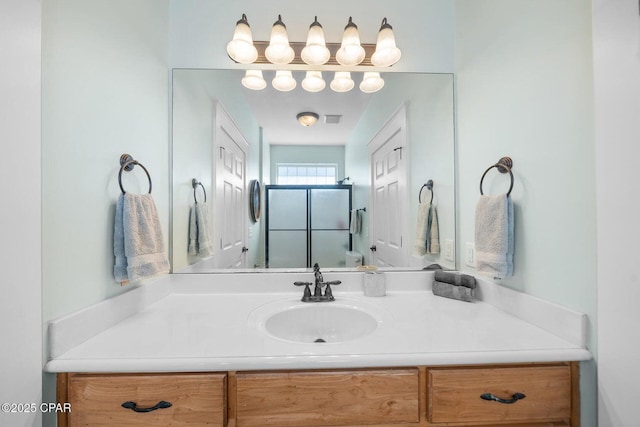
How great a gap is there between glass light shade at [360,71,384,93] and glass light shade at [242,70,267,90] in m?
0.53

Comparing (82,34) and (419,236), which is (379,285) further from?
(82,34)

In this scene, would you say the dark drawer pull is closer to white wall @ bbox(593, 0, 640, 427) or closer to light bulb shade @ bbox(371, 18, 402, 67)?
white wall @ bbox(593, 0, 640, 427)

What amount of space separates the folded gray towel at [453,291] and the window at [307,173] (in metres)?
0.75

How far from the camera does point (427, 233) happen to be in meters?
1.42

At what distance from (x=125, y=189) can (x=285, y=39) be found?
99 cm

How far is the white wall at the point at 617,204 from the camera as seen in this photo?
2.18ft

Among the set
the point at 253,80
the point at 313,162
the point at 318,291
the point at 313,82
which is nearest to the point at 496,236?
the point at 318,291

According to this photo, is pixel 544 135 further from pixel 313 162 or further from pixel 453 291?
pixel 313 162

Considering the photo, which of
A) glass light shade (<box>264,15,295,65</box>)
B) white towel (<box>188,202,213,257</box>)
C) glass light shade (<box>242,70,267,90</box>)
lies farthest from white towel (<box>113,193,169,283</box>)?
glass light shade (<box>264,15,295,65</box>)

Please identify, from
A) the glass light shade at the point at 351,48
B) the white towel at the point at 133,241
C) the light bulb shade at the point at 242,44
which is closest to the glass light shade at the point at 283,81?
the light bulb shade at the point at 242,44

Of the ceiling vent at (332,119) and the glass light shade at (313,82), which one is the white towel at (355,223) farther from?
the glass light shade at (313,82)

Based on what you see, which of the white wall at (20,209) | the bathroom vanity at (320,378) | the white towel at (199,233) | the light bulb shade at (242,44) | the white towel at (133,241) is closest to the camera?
the white wall at (20,209)

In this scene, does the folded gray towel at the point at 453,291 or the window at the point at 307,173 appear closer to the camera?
the folded gray towel at the point at 453,291

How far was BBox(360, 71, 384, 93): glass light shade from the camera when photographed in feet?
4.59
